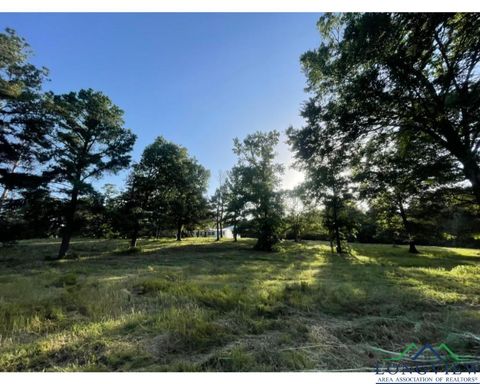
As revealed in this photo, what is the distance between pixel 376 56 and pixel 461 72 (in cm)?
308

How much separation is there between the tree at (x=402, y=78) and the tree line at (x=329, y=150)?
36 millimetres

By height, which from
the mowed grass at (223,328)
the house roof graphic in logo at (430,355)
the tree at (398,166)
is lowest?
the mowed grass at (223,328)

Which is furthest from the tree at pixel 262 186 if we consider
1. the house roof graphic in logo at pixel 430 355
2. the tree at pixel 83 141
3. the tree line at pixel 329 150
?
the house roof graphic in logo at pixel 430 355

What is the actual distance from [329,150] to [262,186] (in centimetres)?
1643

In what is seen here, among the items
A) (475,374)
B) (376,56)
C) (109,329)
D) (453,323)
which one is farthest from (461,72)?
(109,329)

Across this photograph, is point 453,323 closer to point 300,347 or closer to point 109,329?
point 300,347

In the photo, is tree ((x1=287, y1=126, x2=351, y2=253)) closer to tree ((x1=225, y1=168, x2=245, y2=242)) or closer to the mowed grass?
the mowed grass

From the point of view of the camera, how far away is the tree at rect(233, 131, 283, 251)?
25422 mm

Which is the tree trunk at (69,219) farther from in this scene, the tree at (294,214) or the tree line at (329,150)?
the tree at (294,214)

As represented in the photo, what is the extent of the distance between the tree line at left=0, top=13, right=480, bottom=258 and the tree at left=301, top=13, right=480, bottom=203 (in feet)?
0.12

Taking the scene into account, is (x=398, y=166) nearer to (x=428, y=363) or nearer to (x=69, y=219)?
(x=428, y=363)

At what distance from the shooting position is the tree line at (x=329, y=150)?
6797 mm

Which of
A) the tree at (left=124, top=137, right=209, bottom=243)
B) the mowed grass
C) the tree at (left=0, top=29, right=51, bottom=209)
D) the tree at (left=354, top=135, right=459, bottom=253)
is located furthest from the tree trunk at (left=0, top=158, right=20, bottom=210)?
the tree at (left=354, top=135, right=459, bottom=253)

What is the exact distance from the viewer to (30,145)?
15.3m
